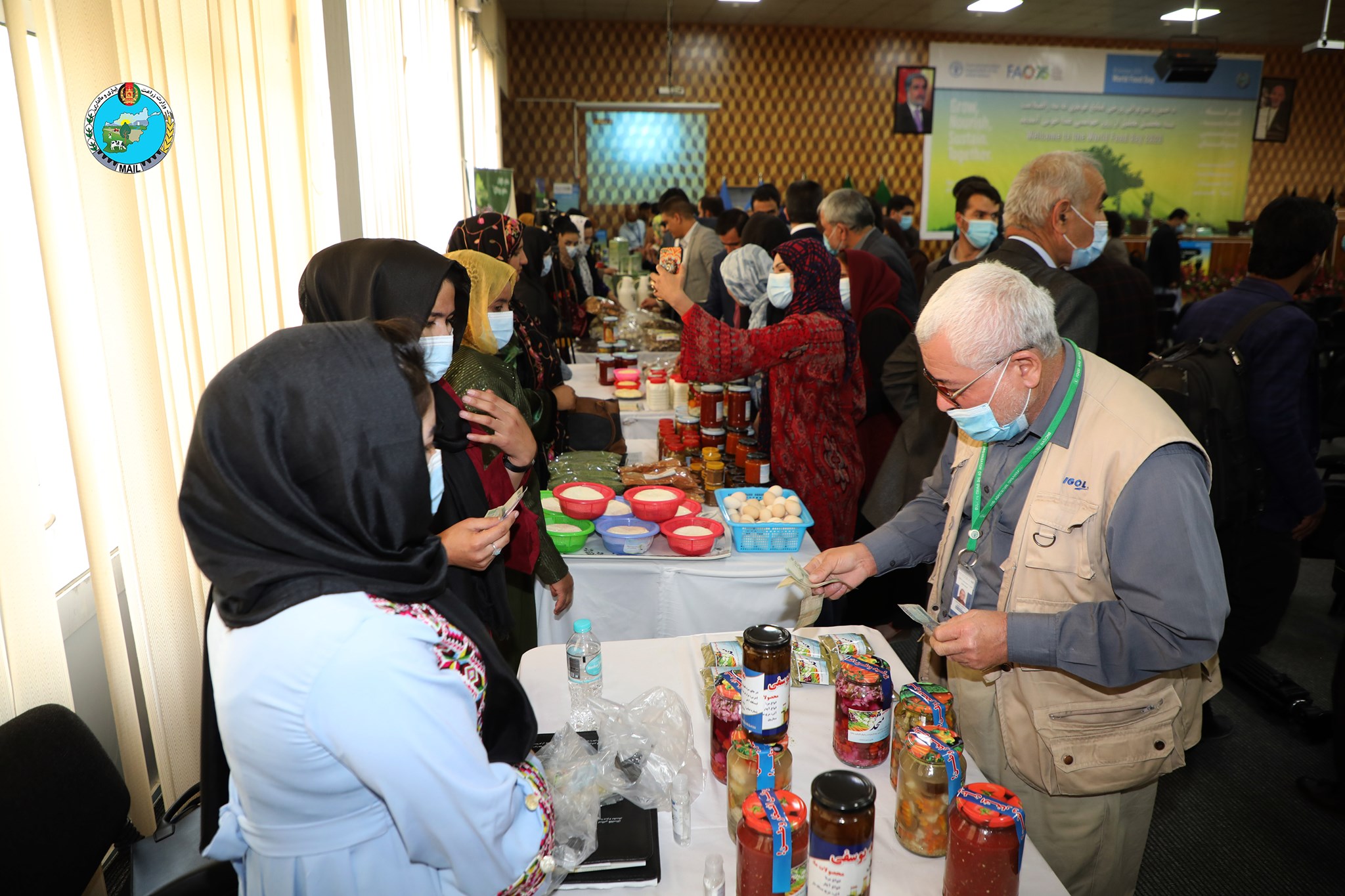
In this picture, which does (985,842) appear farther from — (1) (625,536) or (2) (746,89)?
(2) (746,89)

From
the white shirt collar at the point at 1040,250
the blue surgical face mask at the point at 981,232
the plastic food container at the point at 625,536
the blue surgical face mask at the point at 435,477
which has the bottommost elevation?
the plastic food container at the point at 625,536

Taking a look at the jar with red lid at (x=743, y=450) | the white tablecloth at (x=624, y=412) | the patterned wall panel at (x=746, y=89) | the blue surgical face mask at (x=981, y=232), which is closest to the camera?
the jar with red lid at (x=743, y=450)

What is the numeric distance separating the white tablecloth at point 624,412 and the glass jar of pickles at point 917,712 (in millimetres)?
2374

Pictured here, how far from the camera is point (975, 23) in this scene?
10547mm

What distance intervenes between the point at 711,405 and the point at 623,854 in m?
2.14

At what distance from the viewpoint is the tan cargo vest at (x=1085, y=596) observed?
1.39 meters

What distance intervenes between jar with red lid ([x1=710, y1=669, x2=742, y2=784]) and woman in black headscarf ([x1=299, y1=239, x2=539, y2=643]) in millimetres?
519

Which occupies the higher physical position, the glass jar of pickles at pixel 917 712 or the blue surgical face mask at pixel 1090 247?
the blue surgical face mask at pixel 1090 247

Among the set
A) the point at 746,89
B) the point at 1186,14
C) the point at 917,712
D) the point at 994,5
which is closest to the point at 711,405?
the point at 917,712

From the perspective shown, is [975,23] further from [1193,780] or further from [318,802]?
[318,802]

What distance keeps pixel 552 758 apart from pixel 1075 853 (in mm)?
1015

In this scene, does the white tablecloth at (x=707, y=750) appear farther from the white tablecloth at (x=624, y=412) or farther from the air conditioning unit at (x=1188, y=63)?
the air conditioning unit at (x=1188, y=63)

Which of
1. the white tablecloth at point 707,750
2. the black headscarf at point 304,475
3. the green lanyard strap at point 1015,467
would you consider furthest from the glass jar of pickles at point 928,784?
the black headscarf at point 304,475

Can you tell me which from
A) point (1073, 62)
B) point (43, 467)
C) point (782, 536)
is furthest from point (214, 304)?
point (1073, 62)
